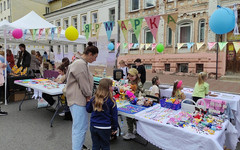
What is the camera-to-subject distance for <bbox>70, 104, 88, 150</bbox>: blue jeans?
2629mm

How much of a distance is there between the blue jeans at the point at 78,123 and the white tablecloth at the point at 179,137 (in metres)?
0.79

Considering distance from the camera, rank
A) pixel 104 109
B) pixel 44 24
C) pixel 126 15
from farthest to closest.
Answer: pixel 126 15
pixel 44 24
pixel 104 109

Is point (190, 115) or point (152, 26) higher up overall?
point (152, 26)

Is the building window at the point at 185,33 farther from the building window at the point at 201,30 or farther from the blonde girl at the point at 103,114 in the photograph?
the blonde girl at the point at 103,114

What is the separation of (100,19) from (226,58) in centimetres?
1234

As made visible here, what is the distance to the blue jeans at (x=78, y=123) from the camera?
2.63 meters

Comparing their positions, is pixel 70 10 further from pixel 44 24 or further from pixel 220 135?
pixel 220 135

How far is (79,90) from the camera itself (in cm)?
262

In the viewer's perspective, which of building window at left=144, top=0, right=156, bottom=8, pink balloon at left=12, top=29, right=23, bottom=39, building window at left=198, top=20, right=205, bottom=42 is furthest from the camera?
building window at left=144, top=0, right=156, bottom=8

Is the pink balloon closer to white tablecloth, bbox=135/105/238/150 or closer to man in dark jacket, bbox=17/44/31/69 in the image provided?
man in dark jacket, bbox=17/44/31/69

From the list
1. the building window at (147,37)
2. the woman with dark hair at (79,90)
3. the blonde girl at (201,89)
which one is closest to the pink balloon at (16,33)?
the woman with dark hair at (79,90)

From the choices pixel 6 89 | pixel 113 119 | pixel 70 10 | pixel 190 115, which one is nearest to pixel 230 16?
pixel 190 115

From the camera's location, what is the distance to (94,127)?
2.39m

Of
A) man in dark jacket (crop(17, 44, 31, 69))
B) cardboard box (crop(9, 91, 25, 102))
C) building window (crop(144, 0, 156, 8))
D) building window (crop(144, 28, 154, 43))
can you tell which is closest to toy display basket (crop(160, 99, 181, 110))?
cardboard box (crop(9, 91, 25, 102))
